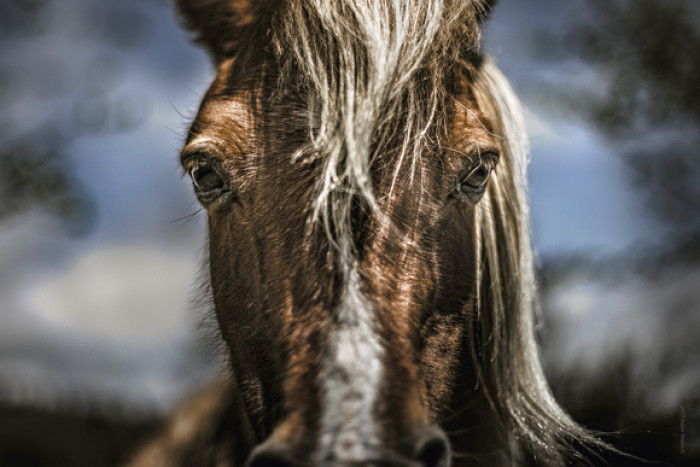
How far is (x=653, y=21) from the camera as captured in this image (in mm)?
3811

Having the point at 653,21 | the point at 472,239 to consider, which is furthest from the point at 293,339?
the point at 653,21

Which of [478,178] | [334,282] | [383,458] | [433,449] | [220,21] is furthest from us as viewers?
[220,21]

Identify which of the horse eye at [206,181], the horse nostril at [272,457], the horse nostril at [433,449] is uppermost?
the horse eye at [206,181]

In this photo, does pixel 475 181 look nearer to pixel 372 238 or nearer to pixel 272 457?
pixel 372 238

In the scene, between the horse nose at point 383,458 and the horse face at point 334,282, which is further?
the horse face at point 334,282

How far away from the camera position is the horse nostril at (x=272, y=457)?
3.32 ft

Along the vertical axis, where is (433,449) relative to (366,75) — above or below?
below

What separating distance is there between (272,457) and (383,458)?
0.22m

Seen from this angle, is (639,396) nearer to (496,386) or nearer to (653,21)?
(496,386)

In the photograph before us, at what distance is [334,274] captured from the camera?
4.42 ft

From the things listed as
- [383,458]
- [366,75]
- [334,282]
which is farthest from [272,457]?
[366,75]

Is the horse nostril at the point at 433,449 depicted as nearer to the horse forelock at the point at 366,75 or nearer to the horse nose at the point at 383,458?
the horse nose at the point at 383,458

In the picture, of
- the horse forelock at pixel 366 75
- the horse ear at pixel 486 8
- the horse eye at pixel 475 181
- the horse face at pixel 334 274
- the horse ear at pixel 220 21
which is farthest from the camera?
the horse ear at pixel 220 21

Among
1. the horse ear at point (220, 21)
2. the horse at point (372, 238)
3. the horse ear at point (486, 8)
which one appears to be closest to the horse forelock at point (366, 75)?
the horse at point (372, 238)
